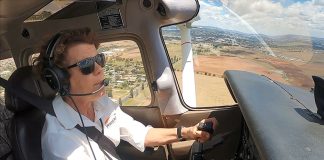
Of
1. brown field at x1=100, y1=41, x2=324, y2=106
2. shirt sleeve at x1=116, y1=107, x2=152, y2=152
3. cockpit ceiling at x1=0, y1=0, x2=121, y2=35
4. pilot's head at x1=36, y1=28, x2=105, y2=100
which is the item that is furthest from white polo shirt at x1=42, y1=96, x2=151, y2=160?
brown field at x1=100, y1=41, x2=324, y2=106

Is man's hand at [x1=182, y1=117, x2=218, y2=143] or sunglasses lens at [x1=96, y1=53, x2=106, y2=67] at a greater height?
sunglasses lens at [x1=96, y1=53, x2=106, y2=67]

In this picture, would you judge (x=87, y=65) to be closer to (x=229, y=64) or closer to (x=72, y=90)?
(x=72, y=90)

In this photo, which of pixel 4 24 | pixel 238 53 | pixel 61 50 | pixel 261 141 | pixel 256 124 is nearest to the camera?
pixel 261 141

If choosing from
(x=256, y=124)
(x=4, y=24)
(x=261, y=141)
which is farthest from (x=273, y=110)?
(x=4, y=24)

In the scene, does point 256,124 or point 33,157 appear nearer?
point 256,124

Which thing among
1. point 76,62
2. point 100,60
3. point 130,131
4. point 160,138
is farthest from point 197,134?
point 76,62

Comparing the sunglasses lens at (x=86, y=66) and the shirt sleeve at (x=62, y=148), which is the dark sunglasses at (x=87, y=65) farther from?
the shirt sleeve at (x=62, y=148)

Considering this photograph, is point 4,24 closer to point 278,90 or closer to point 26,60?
point 26,60

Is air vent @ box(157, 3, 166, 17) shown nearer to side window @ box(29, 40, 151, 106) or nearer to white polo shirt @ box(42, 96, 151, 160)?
side window @ box(29, 40, 151, 106)
